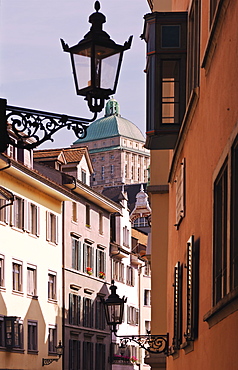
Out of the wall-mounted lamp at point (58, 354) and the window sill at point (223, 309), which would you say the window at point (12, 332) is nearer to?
the wall-mounted lamp at point (58, 354)

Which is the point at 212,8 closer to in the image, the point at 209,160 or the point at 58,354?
the point at 209,160

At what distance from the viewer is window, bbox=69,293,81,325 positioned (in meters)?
50.8

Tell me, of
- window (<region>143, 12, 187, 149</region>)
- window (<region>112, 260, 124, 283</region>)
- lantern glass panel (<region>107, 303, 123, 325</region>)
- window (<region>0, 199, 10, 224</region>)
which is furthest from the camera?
window (<region>112, 260, 124, 283</region>)

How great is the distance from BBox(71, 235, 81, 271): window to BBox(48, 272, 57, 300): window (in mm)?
3450

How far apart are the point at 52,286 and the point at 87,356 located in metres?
6.61

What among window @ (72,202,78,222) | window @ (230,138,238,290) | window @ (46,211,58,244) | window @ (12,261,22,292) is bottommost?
window @ (230,138,238,290)

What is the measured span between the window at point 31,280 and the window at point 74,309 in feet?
18.8

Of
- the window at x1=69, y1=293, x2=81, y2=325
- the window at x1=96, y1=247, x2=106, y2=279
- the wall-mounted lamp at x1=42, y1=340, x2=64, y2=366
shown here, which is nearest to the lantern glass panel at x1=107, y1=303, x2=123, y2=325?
the wall-mounted lamp at x1=42, y1=340, x2=64, y2=366

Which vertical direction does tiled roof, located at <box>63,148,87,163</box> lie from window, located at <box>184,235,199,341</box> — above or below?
above

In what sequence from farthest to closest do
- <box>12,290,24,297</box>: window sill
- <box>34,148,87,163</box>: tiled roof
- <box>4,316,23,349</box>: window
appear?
<box>34,148,87,163</box>: tiled roof → <box>12,290,24,297</box>: window sill → <box>4,316,23,349</box>: window

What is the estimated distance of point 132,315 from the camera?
218 feet

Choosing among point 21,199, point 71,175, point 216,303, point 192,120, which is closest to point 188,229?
point 192,120

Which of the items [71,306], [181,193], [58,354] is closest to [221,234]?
[181,193]

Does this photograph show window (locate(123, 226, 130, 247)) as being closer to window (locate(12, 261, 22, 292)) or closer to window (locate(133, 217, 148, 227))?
window (locate(12, 261, 22, 292))
